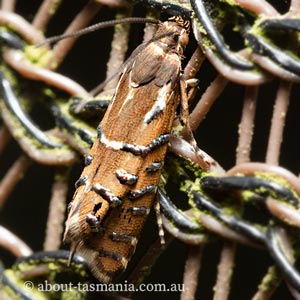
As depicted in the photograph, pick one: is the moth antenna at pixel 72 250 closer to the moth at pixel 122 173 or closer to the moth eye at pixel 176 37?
the moth at pixel 122 173

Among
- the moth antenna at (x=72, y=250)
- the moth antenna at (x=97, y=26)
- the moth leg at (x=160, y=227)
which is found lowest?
the moth antenna at (x=72, y=250)


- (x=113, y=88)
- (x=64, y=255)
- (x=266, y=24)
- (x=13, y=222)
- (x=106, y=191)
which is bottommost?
(x=13, y=222)

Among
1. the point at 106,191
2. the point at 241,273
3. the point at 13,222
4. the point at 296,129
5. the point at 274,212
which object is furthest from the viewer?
the point at 13,222

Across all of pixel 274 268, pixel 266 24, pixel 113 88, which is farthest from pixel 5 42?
pixel 274 268

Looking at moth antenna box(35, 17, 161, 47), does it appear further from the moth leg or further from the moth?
the moth leg

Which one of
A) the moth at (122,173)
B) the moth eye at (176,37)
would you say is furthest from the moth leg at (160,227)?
the moth eye at (176,37)

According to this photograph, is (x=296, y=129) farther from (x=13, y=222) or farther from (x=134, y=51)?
(x=13, y=222)
